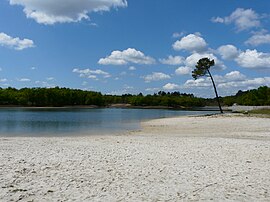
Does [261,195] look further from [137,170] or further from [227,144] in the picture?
[227,144]

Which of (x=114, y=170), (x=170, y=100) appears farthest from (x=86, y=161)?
(x=170, y=100)

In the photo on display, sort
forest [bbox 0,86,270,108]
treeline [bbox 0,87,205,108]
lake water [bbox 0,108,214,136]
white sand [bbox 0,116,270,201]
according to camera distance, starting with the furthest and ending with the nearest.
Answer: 1. treeline [bbox 0,87,205,108]
2. forest [bbox 0,86,270,108]
3. lake water [bbox 0,108,214,136]
4. white sand [bbox 0,116,270,201]

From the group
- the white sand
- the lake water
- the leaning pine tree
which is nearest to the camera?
the white sand

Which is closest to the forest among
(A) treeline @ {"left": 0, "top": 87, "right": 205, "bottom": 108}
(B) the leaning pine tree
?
(A) treeline @ {"left": 0, "top": 87, "right": 205, "bottom": 108}

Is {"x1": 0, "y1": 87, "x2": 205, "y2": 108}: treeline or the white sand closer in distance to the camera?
the white sand

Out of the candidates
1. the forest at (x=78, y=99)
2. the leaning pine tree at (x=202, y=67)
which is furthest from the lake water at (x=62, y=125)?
the forest at (x=78, y=99)

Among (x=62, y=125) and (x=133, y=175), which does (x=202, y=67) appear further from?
(x=133, y=175)

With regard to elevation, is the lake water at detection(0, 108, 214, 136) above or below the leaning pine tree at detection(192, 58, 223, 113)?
below

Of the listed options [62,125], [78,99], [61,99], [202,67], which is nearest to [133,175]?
[62,125]

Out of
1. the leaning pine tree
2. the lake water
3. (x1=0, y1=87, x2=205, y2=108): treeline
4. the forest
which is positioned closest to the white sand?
the lake water

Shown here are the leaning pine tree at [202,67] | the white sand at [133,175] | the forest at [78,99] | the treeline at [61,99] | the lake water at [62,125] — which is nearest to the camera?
the white sand at [133,175]

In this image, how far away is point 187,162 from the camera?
40.9ft

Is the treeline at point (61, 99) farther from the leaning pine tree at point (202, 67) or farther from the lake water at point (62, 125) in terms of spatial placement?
the leaning pine tree at point (202, 67)

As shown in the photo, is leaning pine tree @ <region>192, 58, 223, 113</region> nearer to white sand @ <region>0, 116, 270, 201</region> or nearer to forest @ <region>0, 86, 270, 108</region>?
white sand @ <region>0, 116, 270, 201</region>
